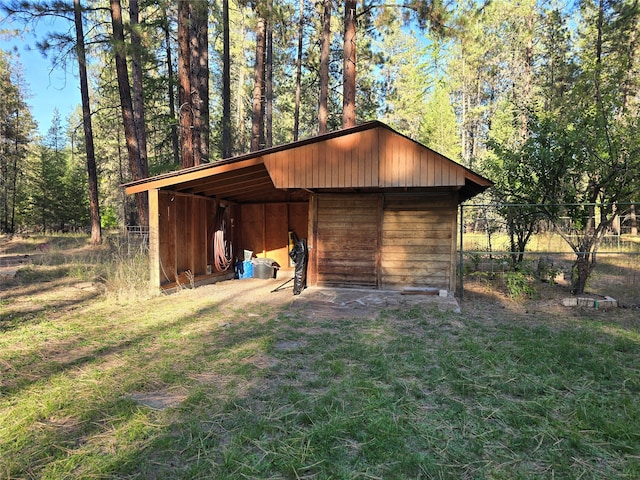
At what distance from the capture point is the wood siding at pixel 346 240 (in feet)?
25.0

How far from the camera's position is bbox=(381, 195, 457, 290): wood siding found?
7227mm

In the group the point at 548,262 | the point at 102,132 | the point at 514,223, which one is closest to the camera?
the point at 514,223

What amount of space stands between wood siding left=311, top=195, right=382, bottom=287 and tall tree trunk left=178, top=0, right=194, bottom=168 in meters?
4.38

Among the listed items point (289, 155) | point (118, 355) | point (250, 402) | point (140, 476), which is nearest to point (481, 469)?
point (250, 402)

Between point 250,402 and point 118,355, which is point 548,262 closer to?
point 250,402

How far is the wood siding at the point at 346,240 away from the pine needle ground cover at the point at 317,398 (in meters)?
2.32

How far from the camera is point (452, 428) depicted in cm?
255

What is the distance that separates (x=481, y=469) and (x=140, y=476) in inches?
76.9

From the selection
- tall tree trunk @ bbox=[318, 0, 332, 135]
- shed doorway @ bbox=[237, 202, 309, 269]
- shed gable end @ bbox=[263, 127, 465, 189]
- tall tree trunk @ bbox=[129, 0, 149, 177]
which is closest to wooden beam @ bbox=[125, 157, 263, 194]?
shed gable end @ bbox=[263, 127, 465, 189]

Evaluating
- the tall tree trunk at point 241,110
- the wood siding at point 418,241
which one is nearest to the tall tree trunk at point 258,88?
the wood siding at point 418,241

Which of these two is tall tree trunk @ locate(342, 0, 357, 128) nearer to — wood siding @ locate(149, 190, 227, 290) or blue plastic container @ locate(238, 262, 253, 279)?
wood siding @ locate(149, 190, 227, 290)

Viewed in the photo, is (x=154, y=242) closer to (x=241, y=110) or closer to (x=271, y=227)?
(x=271, y=227)

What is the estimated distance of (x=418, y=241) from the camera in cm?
737

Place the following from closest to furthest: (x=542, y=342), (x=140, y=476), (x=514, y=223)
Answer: (x=140, y=476) < (x=542, y=342) < (x=514, y=223)
